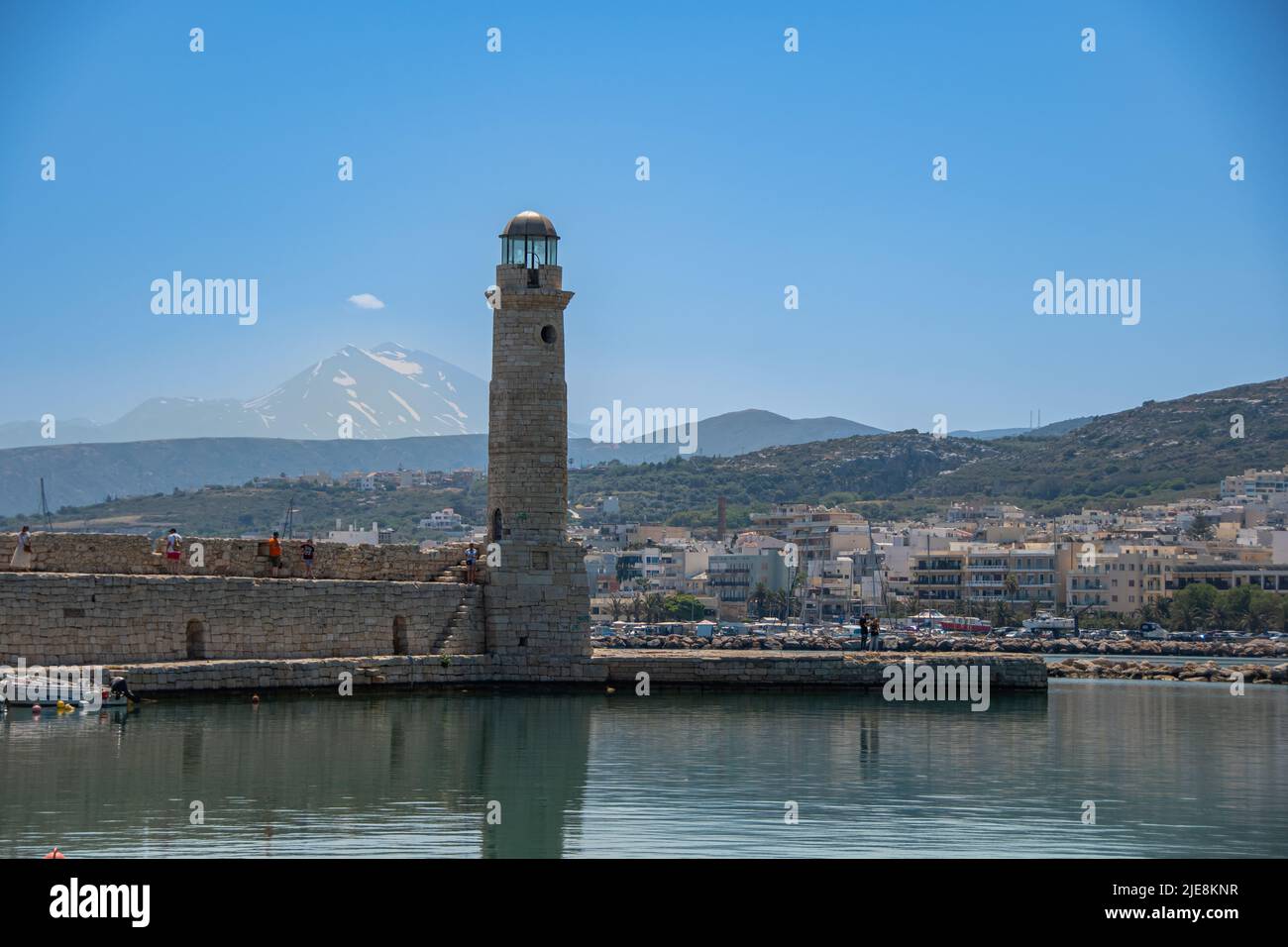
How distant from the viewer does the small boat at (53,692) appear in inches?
826

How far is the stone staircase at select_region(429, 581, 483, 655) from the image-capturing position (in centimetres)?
2781

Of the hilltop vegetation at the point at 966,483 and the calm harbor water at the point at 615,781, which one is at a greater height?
the hilltop vegetation at the point at 966,483

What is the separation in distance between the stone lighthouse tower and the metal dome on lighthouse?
27cm

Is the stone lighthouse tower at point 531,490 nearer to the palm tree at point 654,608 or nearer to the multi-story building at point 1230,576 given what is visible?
the multi-story building at point 1230,576

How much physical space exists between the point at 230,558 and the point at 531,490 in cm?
517

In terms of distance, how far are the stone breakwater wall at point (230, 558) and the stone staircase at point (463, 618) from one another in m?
0.82

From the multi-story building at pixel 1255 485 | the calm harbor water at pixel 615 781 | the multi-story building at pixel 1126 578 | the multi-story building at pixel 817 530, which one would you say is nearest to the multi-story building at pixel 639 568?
the multi-story building at pixel 817 530

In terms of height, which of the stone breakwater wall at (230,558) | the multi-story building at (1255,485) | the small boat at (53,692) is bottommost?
the small boat at (53,692)

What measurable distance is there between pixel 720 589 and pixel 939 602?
17213 mm

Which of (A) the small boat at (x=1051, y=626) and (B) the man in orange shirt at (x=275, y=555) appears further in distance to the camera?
(A) the small boat at (x=1051, y=626)

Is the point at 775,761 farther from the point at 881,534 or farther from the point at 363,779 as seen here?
the point at 881,534

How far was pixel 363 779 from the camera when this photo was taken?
56.1 feet

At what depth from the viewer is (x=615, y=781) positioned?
1783cm
